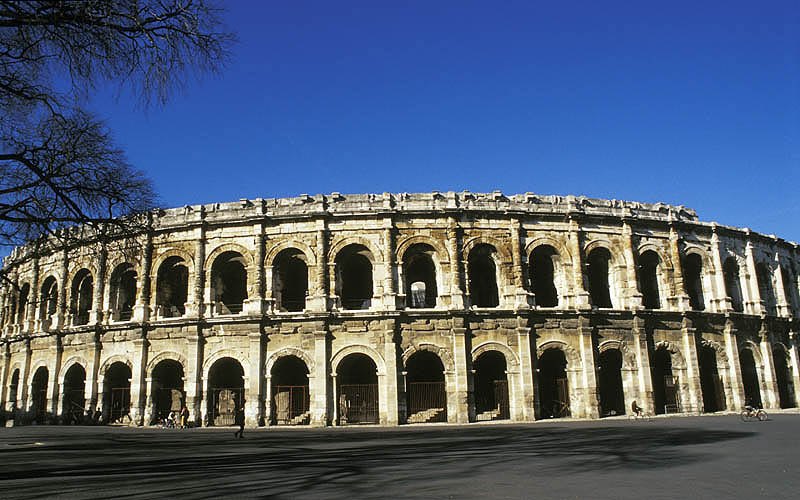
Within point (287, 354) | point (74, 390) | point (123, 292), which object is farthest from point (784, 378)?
point (74, 390)

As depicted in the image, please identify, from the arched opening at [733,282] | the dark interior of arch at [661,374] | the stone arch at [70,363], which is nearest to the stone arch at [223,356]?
the stone arch at [70,363]

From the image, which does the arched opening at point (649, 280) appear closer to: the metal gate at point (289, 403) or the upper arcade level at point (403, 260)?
the upper arcade level at point (403, 260)

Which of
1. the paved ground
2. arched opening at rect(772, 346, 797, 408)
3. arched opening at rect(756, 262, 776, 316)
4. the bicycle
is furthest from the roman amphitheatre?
the paved ground

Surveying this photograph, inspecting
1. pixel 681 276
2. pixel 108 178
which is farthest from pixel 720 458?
pixel 681 276

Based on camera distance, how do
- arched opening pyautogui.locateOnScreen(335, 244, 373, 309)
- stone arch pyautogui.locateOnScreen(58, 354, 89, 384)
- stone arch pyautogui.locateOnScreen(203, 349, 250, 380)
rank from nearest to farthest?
stone arch pyautogui.locateOnScreen(203, 349, 250, 380) → arched opening pyautogui.locateOnScreen(335, 244, 373, 309) → stone arch pyautogui.locateOnScreen(58, 354, 89, 384)

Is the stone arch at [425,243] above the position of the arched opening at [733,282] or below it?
above

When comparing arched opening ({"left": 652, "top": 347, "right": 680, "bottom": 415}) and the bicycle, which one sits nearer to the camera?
the bicycle

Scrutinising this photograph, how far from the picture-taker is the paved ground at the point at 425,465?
304 inches

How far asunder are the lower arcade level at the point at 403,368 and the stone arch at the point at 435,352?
0.12 feet

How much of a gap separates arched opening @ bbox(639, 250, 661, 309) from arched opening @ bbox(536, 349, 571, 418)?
5.26 meters

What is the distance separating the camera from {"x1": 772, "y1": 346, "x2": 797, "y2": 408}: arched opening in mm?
27297

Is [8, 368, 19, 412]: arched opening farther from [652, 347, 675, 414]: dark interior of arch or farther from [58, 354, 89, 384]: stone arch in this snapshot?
[652, 347, 675, 414]: dark interior of arch

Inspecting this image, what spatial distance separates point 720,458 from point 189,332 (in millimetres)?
18312

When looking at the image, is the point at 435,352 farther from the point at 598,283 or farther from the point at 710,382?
the point at 710,382
